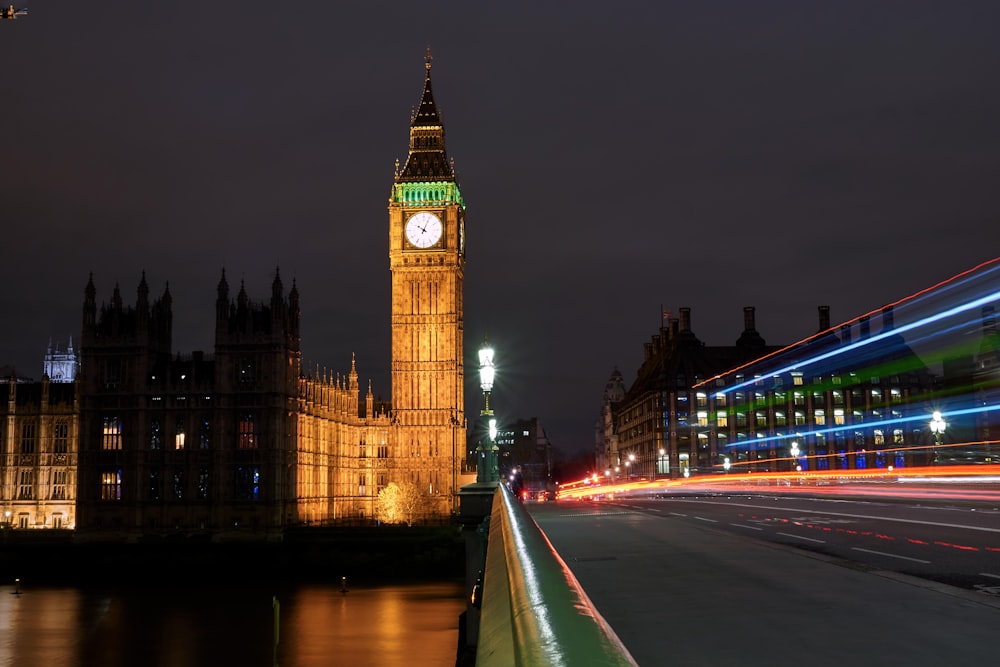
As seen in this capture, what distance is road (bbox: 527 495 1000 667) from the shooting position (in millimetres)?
7711

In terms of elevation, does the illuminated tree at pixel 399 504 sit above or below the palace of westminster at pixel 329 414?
below

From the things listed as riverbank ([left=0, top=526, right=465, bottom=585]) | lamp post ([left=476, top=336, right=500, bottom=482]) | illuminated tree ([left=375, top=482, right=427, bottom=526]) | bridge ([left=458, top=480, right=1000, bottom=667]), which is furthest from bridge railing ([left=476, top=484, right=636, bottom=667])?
illuminated tree ([left=375, top=482, right=427, bottom=526])

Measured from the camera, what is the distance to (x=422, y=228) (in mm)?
118312

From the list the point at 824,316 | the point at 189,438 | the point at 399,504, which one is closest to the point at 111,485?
the point at 189,438

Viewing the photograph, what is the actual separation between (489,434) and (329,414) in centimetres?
7964

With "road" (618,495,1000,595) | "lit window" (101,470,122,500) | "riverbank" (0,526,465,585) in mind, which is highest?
"lit window" (101,470,122,500)

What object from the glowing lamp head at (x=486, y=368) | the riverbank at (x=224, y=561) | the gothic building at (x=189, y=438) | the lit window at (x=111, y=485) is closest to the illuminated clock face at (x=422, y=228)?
the gothic building at (x=189, y=438)

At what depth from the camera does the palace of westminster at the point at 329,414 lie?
295ft

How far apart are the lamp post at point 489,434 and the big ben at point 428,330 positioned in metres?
81.7

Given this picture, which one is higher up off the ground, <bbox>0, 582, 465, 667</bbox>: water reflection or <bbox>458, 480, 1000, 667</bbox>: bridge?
<bbox>458, 480, 1000, 667</bbox>: bridge

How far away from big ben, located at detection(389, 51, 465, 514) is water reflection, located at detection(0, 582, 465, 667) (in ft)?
111

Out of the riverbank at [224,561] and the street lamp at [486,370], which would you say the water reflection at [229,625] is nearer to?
the riverbank at [224,561]

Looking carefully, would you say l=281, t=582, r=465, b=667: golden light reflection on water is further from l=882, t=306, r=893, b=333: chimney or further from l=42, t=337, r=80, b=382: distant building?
l=42, t=337, r=80, b=382: distant building

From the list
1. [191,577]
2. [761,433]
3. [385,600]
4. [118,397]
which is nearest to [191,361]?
[118,397]
